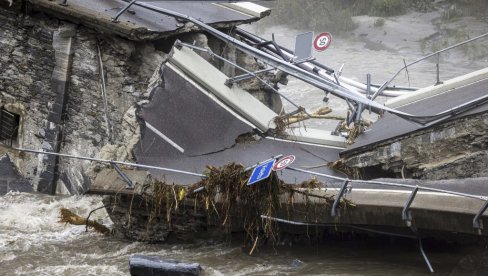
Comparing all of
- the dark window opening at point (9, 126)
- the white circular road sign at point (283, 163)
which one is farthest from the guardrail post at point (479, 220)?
the dark window opening at point (9, 126)

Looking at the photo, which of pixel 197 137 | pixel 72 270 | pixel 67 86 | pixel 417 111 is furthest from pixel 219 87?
pixel 72 270

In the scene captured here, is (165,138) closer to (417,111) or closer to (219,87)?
(219,87)

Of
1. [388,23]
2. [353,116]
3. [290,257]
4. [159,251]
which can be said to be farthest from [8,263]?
[388,23]

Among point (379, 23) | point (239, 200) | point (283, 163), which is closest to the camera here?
point (283, 163)

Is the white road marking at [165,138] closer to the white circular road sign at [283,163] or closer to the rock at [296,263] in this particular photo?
the rock at [296,263]

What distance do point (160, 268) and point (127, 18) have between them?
12.9 feet

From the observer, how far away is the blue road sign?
6250 mm

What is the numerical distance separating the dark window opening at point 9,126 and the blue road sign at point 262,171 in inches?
186

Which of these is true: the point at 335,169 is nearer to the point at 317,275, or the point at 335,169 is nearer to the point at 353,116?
the point at 353,116

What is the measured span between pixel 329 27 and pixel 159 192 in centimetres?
1530

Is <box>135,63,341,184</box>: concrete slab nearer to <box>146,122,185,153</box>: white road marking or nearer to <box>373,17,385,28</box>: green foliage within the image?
<box>146,122,185,153</box>: white road marking

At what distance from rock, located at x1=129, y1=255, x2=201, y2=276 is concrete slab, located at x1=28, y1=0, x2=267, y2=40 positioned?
10.7ft

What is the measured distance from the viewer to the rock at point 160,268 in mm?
6514

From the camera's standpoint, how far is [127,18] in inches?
374
